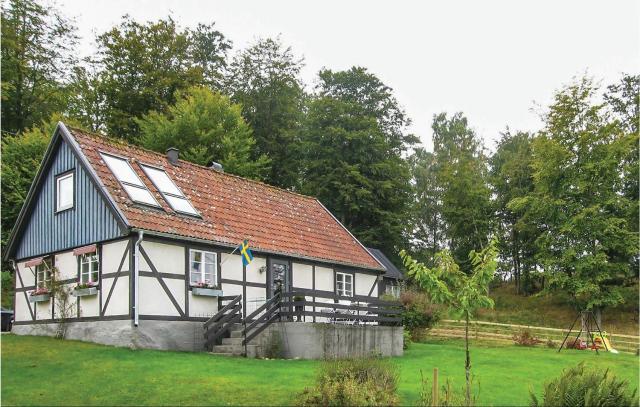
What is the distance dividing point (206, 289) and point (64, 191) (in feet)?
17.8

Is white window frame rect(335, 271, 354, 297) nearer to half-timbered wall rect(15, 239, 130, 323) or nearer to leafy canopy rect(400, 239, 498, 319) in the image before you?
half-timbered wall rect(15, 239, 130, 323)

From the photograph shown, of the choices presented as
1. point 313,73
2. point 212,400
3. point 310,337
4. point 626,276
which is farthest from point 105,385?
point 313,73

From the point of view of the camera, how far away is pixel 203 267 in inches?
733

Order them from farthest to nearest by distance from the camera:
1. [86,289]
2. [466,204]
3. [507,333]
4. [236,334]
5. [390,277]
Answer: [466,204]
[390,277]
[507,333]
[236,334]
[86,289]

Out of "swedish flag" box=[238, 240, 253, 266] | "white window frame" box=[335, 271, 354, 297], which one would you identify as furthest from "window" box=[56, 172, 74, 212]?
"white window frame" box=[335, 271, 354, 297]

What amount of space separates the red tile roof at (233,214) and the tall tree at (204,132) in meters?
9.50

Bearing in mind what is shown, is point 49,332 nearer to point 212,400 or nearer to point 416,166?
point 212,400

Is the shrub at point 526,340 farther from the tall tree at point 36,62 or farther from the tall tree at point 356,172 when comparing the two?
the tall tree at point 36,62

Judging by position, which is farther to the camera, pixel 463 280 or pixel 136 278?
pixel 136 278

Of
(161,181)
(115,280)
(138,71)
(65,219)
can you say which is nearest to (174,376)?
(115,280)

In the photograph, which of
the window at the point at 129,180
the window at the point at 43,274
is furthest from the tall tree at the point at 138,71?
the window at the point at 129,180

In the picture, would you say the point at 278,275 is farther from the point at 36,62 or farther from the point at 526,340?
the point at 36,62

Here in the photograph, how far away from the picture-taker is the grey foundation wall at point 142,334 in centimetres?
1647

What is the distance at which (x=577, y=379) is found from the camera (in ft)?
36.7
